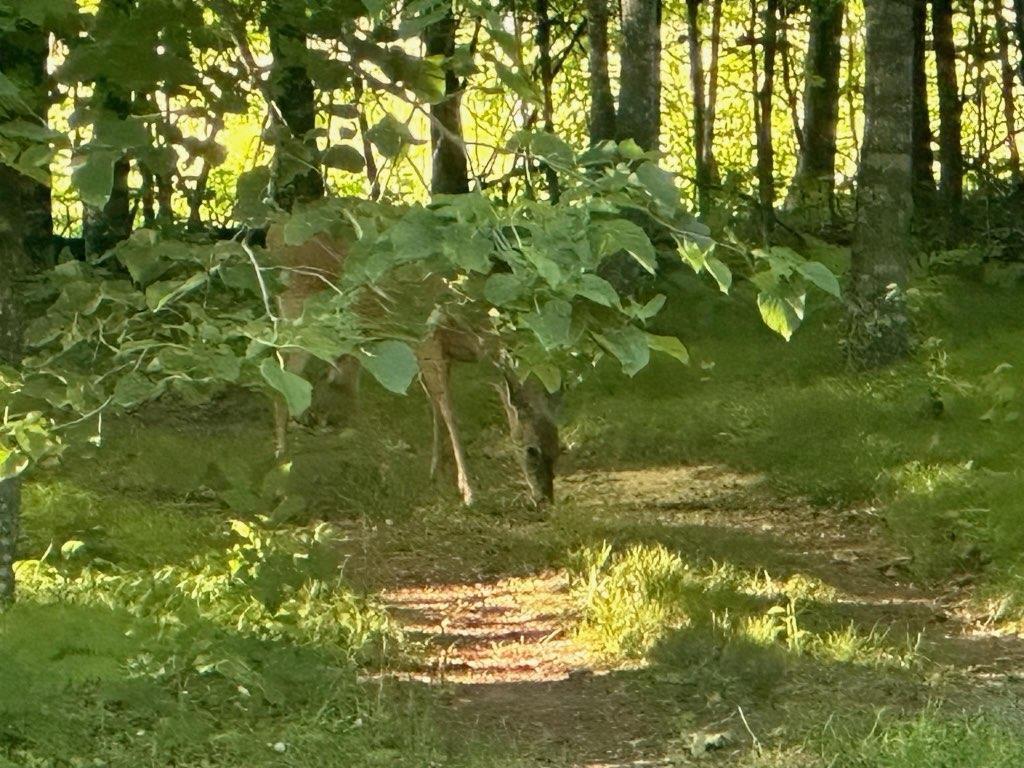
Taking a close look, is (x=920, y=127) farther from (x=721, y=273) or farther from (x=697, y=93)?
Answer: (x=721, y=273)

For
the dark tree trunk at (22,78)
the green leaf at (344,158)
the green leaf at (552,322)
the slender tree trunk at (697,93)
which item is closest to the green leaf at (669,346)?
the green leaf at (552,322)

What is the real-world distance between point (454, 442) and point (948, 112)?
10.2m

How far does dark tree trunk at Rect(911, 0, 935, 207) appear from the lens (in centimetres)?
1767

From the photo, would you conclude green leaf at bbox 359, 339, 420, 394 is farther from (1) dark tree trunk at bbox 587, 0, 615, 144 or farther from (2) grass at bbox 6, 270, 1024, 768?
(1) dark tree trunk at bbox 587, 0, 615, 144

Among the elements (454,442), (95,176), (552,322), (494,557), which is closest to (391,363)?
(552,322)

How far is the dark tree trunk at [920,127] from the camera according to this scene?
17.7 m

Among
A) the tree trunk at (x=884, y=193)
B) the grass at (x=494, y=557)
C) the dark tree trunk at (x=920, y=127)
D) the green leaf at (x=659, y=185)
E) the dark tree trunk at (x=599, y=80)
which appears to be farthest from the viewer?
the dark tree trunk at (x=920, y=127)

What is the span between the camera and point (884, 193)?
1257 centimetres

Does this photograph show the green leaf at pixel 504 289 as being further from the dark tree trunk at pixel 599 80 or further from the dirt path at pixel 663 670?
the dark tree trunk at pixel 599 80

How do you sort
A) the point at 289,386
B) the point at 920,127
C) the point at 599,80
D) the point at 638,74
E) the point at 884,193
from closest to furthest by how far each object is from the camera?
the point at 289,386 < the point at 884,193 < the point at 638,74 < the point at 599,80 < the point at 920,127

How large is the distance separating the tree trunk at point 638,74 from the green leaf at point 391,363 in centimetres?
1058

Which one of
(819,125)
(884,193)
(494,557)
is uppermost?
(819,125)

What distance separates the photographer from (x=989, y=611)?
7.63 meters

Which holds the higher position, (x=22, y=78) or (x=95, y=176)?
(x=22, y=78)
